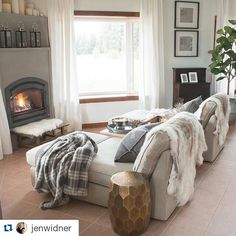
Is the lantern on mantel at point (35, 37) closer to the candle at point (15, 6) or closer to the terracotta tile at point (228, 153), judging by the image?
the candle at point (15, 6)

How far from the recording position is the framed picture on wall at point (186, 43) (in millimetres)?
5867

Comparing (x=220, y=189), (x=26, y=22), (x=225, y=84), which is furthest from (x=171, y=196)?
(x=225, y=84)

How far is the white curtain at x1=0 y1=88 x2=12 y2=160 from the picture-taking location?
4.12 meters

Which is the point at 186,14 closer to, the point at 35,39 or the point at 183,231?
the point at 35,39

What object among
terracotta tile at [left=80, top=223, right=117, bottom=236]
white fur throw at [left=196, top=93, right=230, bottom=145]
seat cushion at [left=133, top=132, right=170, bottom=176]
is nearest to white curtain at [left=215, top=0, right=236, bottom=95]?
white fur throw at [left=196, top=93, right=230, bottom=145]

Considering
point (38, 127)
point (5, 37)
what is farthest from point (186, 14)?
point (38, 127)

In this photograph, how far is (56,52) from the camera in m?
4.98

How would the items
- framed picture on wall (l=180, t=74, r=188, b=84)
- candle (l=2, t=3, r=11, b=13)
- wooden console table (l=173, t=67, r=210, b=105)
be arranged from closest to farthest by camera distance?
candle (l=2, t=3, r=11, b=13)
wooden console table (l=173, t=67, r=210, b=105)
framed picture on wall (l=180, t=74, r=188, b=84)

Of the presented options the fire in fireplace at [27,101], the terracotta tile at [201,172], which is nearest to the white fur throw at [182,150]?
the terracotta tile at [201,172]

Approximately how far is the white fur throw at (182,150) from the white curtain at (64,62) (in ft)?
9.10

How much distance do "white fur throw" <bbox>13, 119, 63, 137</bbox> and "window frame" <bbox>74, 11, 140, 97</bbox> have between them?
96 centimetres

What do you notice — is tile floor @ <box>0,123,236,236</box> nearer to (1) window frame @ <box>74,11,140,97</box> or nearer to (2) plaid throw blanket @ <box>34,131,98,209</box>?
(2) plaid throw blanket @ <box>34,131,98,209</box>

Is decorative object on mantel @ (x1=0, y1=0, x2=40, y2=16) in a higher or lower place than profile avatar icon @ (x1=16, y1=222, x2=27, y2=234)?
higher

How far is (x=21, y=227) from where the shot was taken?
67.6 inches
